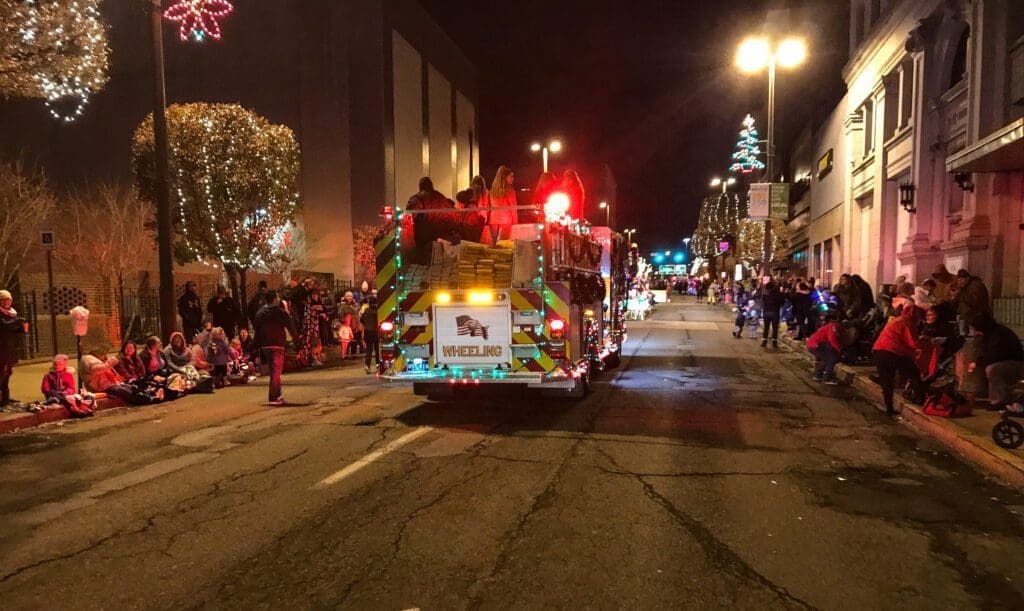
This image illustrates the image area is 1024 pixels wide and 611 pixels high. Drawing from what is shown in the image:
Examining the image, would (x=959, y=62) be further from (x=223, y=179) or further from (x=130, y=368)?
(x=223, y=179)

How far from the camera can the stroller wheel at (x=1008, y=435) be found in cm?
642

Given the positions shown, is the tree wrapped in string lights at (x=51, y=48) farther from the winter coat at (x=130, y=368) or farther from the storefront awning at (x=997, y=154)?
→ the storefront awning at (x=997, y=154)

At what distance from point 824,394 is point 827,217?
2330 centimetres

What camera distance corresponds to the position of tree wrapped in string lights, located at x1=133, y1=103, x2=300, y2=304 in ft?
74.4

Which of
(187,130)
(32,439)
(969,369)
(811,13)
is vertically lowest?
(32,439)

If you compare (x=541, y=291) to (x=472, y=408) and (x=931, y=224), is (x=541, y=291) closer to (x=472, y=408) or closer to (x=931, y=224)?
(x=472, y=408)

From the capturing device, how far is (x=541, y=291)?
832 cm

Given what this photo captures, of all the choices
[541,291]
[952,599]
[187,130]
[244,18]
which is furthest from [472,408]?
[244,18]

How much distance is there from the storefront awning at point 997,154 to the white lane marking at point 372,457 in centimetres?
917

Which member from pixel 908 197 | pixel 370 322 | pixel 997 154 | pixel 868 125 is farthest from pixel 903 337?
pixel 868 125

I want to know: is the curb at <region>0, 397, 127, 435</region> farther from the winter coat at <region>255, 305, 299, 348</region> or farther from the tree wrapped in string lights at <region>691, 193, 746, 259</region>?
the tree wrapped in string lights at <region>691, 193, 746, 259</region>

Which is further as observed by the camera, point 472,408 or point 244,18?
point 244,18

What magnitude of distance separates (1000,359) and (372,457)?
7.46 metres

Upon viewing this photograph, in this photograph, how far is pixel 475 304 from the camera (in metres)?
Result: 8.41
